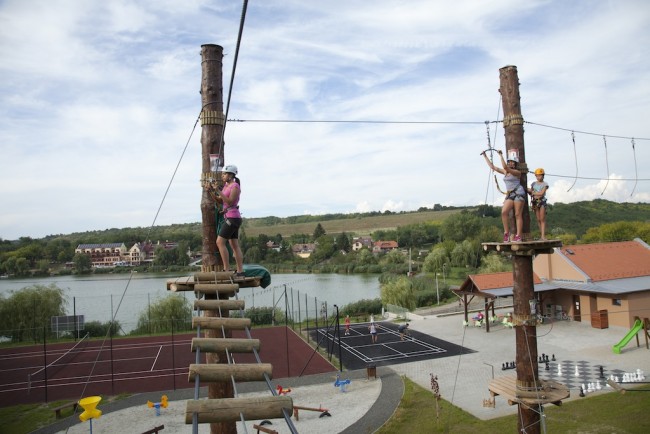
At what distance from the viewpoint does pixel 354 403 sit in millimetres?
15156

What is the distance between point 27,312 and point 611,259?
1526 inches

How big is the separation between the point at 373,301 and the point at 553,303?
43.7 ft

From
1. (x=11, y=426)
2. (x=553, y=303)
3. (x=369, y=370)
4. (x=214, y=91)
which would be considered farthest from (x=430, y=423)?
(x=553, y=303)

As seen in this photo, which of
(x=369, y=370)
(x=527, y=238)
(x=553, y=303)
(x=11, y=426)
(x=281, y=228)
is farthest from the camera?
(x=281, y=228)

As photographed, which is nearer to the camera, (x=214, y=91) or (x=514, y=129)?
(x=214, y=91)

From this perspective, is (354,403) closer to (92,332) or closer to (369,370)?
(369,370)

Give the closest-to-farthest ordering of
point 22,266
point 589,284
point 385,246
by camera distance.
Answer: point 589,284
point 22,266
point 385,246

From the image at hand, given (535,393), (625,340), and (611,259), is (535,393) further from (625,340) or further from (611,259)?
(611,259)

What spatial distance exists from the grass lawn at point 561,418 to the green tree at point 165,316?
21.7 metres

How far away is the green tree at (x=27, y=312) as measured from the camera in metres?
29.5

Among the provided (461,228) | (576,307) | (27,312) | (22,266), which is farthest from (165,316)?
(461,228)

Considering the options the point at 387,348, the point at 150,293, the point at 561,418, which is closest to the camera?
the point at 561,418

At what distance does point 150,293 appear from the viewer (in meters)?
45.7

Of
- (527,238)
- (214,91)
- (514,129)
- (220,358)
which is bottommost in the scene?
(220,358)
